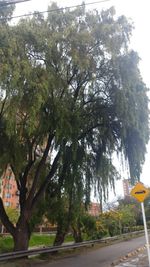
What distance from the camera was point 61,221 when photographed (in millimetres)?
16219

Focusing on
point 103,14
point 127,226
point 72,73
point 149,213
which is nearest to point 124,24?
point 103,14

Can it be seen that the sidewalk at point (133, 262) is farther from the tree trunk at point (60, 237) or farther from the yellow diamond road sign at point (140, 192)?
the tree trunk at point (60, 237)

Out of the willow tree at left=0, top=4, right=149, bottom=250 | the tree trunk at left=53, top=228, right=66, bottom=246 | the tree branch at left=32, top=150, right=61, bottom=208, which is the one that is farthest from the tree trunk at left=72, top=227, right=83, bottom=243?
the tree branch at left=32, top=150, right=61, bottom=208

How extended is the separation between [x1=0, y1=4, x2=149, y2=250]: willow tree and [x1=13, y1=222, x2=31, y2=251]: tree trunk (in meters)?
0.04

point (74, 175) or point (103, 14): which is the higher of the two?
point (103, 14)

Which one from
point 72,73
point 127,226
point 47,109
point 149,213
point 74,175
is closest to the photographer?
point 47,109

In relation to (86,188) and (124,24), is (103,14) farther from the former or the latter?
(86,188)

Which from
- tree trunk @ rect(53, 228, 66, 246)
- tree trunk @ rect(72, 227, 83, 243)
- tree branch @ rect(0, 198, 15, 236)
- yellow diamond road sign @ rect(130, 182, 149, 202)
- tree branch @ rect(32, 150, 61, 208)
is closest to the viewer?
yellow diamond road sign @ rect(130, 182, 149, 202)

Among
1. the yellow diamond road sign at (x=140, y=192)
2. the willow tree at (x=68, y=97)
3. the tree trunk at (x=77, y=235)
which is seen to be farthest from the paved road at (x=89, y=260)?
the yellow diamond road sign at (x=140, y=192)

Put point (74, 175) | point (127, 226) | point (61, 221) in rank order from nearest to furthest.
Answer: point (74, 175) < point (61, 221) < point (127, 226)

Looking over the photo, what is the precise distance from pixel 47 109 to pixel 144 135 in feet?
15.7

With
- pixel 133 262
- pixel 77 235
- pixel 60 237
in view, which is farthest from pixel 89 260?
pixel 77 235

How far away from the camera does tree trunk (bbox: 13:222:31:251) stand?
1325 centimetres

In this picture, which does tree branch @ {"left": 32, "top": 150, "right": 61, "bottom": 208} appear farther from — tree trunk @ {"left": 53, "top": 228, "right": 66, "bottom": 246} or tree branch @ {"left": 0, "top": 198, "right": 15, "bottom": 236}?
tree trunk @ {"left": 53, "top": 228, "right": 66, "bottom": 246}
